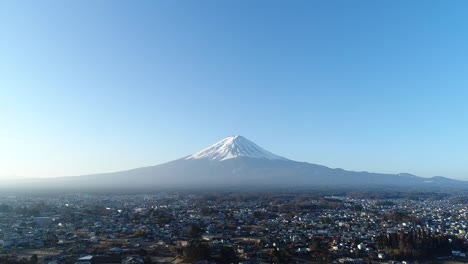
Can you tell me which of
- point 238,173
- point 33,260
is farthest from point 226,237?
point 238,173

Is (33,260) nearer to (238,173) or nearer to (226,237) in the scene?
(226,237)

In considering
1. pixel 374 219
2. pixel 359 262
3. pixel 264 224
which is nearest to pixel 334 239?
pixel 359 262

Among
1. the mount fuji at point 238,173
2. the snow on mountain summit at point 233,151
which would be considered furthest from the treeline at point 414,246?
the snow on mountain summit at point 233,151

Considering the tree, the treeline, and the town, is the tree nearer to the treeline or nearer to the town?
the town

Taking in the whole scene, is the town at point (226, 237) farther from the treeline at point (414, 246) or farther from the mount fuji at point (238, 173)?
the mount fuji at point (238, 173)

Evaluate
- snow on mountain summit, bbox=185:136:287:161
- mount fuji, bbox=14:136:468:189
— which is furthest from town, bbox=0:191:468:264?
snow on mountain summit, bbox=185:136:287:161

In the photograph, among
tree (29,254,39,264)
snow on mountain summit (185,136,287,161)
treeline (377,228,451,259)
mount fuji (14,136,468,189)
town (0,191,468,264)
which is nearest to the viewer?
tree (29,254,39,264)

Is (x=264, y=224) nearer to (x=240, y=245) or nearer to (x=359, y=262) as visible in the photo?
(x=240, y=245)

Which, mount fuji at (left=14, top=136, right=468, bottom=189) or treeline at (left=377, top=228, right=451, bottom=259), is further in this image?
mount fuji at (left=14, top=136, right=468, bottom=189)
